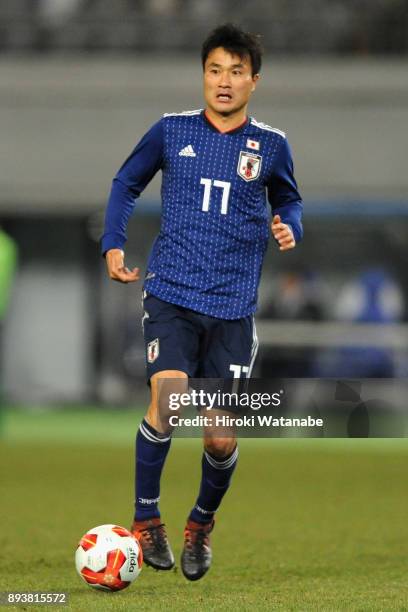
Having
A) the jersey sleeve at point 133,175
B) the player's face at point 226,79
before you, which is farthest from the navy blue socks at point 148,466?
the player's face at point 226,79

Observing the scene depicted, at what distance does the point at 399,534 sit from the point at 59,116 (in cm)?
1207

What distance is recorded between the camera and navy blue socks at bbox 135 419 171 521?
17.9 ft

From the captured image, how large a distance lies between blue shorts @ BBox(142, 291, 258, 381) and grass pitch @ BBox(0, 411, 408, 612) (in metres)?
0.83

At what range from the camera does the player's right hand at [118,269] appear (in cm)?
516

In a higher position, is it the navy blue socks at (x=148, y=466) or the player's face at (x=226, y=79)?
the player's face at (x=226, y=79)

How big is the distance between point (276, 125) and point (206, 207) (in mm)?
12611

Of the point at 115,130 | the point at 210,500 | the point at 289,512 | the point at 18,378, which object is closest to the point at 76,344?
the point at 18,378

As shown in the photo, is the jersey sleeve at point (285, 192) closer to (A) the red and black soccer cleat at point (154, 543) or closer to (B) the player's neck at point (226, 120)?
(B) the player's neck at point (226, 120)

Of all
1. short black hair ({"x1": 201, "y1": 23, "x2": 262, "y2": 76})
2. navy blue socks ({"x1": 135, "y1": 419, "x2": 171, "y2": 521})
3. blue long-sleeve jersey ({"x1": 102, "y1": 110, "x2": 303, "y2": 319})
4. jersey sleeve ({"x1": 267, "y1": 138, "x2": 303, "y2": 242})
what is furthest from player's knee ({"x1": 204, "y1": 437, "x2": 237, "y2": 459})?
short black hair ({"x1": 201, "y1": 23, "x2": 262, "y2": 76})

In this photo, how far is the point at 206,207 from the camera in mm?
Answer: 5457

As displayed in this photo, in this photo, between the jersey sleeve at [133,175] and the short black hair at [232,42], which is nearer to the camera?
the short black hair at [232,42]

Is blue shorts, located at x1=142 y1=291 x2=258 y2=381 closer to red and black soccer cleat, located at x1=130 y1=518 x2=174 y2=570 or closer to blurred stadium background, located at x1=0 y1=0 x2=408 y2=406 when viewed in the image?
red and black soccer cleat, located at x1=130 y1=518 x2=174 y2=570

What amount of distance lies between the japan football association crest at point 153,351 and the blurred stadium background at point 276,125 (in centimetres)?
1226

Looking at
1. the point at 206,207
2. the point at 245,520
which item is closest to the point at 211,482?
the point at 206,207
